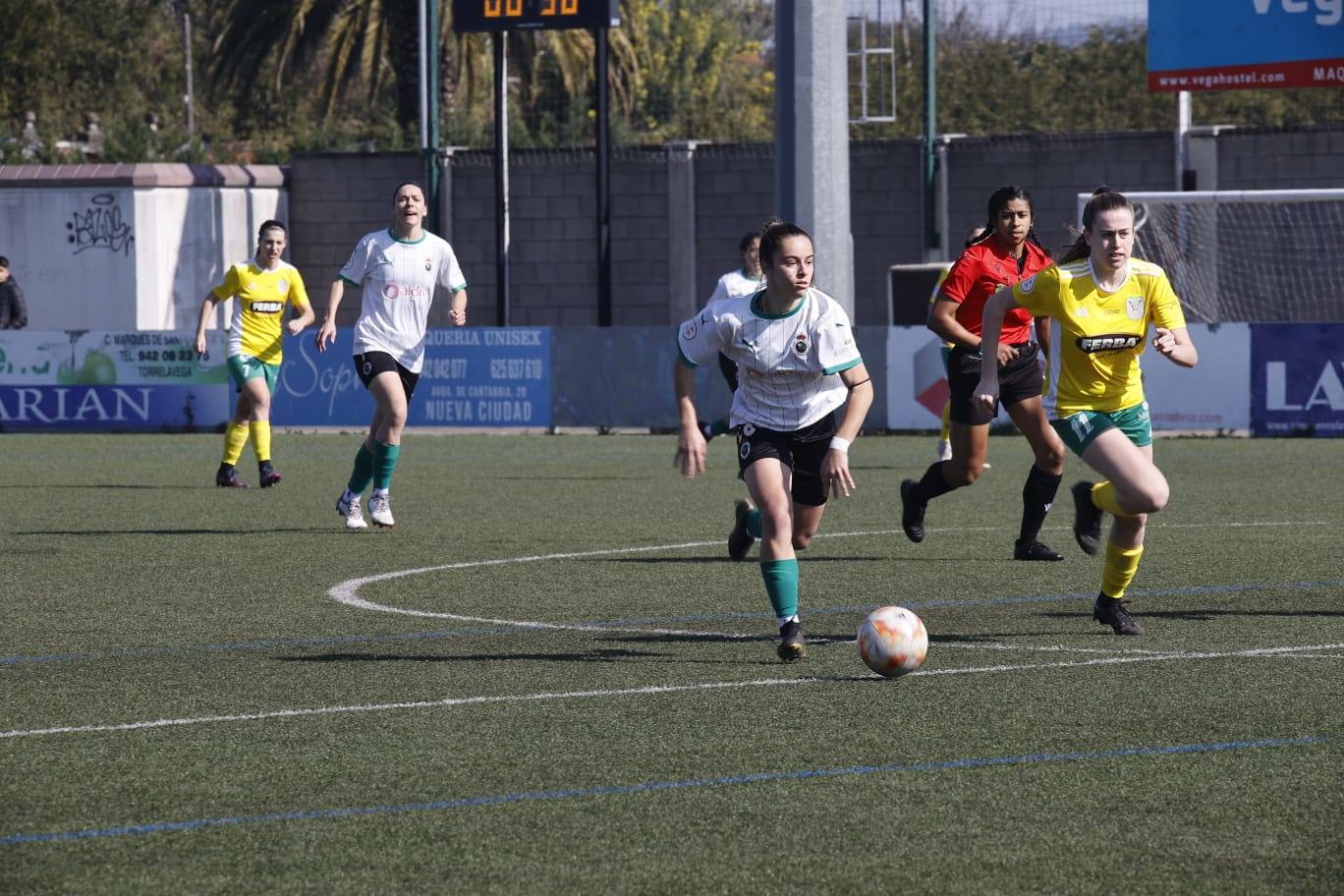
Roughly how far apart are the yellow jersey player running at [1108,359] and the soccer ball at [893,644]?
137 cm

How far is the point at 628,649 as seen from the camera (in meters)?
8.34

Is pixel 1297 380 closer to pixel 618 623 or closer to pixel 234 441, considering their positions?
pixel 234 441

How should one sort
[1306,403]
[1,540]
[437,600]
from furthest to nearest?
[1306,403] → [1,540] → [437,600]

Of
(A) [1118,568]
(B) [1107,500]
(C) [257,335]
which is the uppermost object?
(C) [257,335]

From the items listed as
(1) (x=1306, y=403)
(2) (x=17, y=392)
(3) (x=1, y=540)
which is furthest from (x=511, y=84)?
(3) (x=1, y=540)

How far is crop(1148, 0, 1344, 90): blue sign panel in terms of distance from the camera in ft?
92.8

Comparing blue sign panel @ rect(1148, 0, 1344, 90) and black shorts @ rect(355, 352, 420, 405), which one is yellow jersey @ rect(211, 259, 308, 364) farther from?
blue sign panel @ rect(1148, 0, 1344, 90)

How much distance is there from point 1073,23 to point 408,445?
16598 millimetres

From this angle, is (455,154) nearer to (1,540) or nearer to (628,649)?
(1,540)

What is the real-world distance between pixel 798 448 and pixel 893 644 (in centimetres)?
119

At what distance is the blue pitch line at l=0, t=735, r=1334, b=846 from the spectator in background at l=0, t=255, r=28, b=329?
2152 centimetres

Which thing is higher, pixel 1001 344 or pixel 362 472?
pixel 1001 344

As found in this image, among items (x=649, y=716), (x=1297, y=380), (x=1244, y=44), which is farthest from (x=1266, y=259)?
(x=649, y=716)

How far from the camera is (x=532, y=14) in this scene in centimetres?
2656
